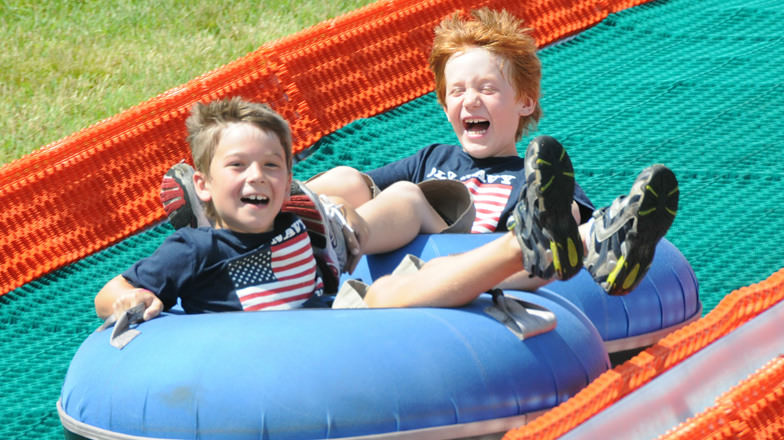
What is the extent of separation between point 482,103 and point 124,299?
4.65ft

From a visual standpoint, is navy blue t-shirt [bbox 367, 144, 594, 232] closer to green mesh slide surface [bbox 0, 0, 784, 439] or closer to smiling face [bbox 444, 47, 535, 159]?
smiling face [bbox 444, 47, 535, 159]

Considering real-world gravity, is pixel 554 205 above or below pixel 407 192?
above

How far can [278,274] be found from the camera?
274 centimetres

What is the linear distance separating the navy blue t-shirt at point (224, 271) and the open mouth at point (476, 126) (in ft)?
3.14

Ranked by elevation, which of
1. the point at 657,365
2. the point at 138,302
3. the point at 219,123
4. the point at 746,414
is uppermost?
the point at 219,123

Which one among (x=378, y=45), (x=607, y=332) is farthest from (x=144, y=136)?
(x=607, y=332)

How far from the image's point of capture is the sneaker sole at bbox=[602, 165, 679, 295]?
7.52ft

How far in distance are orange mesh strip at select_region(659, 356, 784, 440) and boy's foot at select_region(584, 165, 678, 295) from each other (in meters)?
0.31

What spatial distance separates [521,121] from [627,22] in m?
2.60

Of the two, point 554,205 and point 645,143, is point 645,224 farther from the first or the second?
point 645,143

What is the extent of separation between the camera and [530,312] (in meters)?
2.44

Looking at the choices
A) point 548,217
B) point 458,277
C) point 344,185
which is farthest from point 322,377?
point 344,185

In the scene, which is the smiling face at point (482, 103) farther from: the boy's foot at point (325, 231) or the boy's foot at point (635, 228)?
the boy's foot at point (635, 228)

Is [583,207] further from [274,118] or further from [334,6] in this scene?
[334,6]
